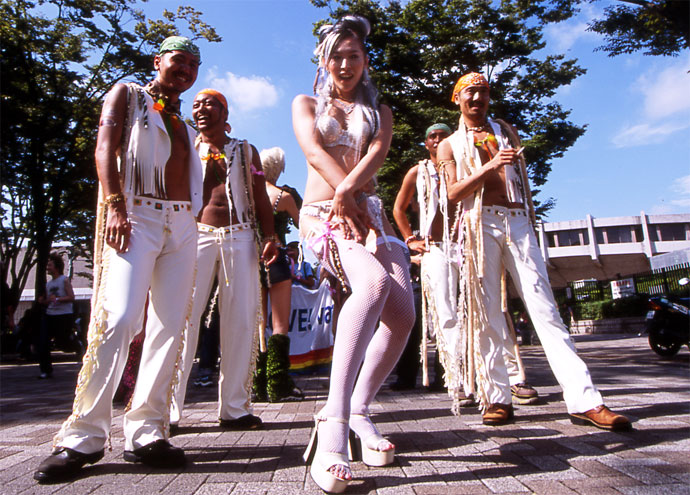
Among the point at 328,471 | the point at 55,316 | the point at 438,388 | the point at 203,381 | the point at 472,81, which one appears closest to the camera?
the point at 328,471

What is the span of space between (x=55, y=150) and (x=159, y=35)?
5060 millimetres

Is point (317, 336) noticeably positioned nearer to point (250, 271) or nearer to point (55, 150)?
point (250, 271)

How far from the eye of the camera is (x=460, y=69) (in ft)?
60.3

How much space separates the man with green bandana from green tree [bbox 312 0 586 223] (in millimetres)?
14830

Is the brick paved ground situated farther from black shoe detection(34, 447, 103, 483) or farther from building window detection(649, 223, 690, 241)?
building window detection(649, 223, 690, 241)

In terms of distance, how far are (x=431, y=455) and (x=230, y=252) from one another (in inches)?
73.4

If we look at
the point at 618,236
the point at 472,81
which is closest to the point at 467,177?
the point at 472,81

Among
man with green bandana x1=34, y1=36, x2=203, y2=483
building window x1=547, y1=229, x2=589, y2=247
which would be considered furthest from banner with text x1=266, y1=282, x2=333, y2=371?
building window x1=547, y1=229, x2=589, y2=247

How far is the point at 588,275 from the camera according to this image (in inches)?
2085

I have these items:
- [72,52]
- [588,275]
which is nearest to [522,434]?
[72,52]

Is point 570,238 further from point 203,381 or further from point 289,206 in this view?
point 289,206

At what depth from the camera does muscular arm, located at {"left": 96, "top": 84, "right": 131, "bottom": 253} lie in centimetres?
245

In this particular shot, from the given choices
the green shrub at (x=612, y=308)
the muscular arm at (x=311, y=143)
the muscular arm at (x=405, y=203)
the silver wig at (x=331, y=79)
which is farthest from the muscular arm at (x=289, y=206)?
the green shrub at (x=612, y=308)

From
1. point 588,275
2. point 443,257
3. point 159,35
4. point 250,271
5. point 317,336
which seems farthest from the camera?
point 588,275
